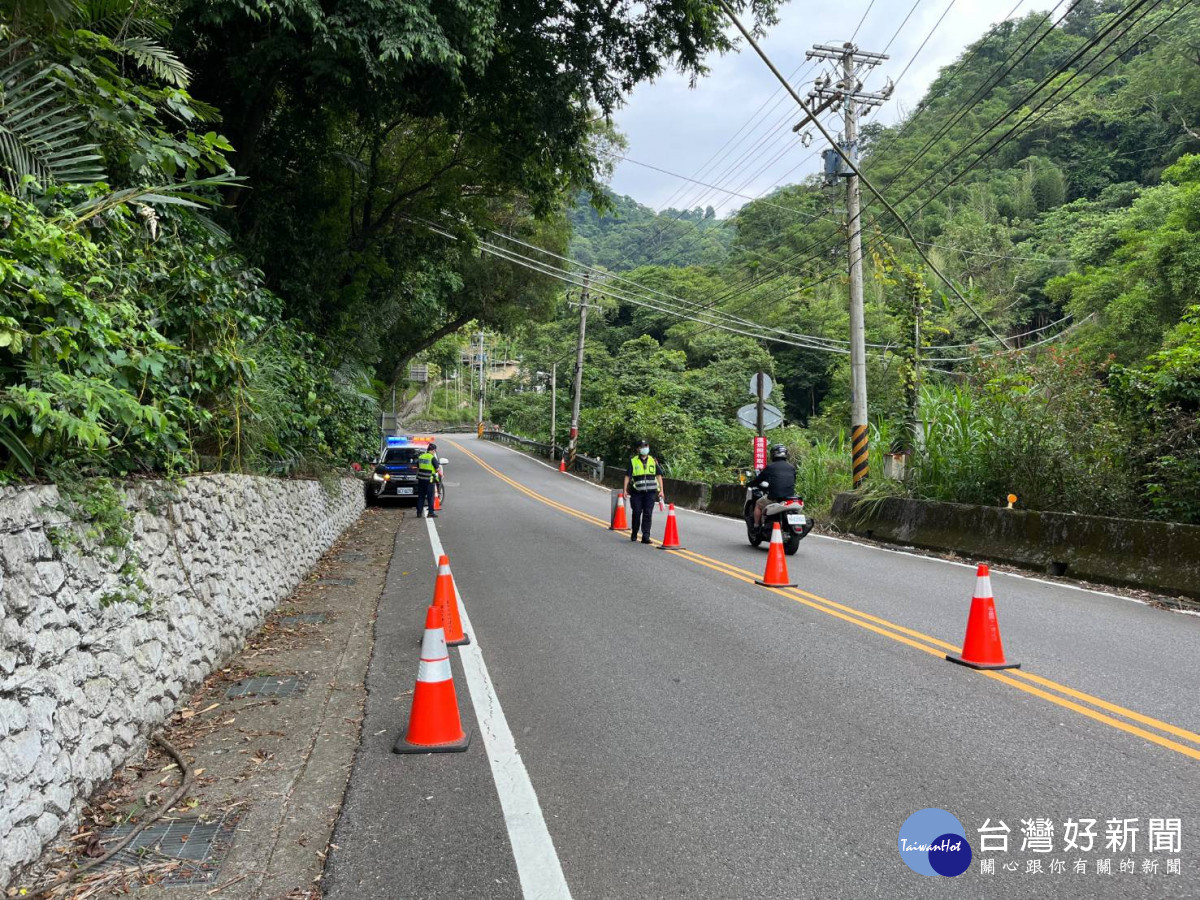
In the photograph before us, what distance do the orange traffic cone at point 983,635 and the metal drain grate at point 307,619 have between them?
5935mm

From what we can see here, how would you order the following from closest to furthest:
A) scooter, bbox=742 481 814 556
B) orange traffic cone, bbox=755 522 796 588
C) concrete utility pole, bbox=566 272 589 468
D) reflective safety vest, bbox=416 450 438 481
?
orange traffic cone, bbox=755 522 796 588
scooter, bbox=742 481 814 556
reflective safety vest, bbox=416 450 438 481
concrete utility pole, bbox=566 272 589 468

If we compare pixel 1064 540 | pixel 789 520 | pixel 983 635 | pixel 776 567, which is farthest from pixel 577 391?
pixel 983 635

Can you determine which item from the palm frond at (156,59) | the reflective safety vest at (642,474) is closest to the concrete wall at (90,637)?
the palm frond at (156,59)

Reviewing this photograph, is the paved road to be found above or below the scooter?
below

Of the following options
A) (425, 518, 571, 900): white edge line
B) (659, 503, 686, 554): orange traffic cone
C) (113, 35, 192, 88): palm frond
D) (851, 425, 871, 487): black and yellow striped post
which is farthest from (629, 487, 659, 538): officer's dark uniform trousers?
(113, 35, 192, 88): palm frond

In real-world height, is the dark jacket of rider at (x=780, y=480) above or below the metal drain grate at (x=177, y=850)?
above

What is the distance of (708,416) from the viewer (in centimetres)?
4269

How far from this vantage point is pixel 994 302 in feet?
160

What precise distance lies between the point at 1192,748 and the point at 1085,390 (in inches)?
355

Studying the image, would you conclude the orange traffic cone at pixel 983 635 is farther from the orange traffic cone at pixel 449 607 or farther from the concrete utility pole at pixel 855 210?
the concrete utility pole at pixel 855 210

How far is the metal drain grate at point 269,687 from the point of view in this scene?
595cm

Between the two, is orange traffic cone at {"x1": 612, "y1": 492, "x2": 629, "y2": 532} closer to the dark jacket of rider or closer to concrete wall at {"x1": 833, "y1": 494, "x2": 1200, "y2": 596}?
the dark jacket of rider

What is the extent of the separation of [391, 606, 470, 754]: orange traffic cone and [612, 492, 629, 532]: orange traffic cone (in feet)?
39.0

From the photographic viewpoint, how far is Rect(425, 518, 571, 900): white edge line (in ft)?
10.9
